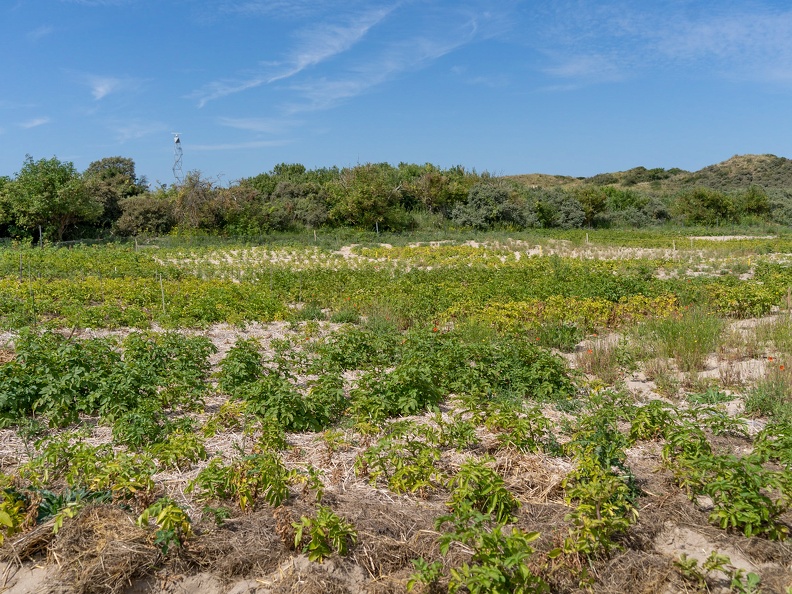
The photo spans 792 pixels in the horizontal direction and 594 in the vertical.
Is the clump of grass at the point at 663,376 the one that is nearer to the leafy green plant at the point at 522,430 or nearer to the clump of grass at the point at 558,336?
the clump of grass at the point at 558,336

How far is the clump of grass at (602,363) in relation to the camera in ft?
25.2

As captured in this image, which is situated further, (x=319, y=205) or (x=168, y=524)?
(x=319, y=205)

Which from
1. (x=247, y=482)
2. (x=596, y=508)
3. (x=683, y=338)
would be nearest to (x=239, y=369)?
(x=247, y=482)

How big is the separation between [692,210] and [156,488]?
165 feet

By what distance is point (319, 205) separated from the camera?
39.1 meters

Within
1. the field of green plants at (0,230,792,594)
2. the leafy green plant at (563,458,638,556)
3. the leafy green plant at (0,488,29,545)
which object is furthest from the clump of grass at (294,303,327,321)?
the leafy green plant at (563,458,638,556)

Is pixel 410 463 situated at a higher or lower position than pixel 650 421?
lower

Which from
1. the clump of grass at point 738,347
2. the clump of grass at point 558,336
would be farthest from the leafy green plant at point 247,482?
the clump of grass at point 738,347

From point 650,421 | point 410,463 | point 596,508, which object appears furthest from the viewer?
point 650,421

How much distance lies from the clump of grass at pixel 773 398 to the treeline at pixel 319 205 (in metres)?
28.2

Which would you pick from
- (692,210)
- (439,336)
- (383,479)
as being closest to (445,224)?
(692,210)

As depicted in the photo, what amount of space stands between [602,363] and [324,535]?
209 inches

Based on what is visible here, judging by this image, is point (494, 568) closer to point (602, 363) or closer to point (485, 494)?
point (485, 494)

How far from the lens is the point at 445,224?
138ft
